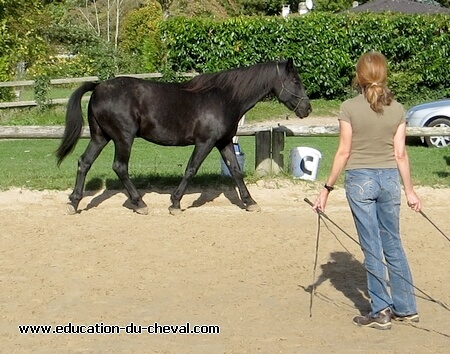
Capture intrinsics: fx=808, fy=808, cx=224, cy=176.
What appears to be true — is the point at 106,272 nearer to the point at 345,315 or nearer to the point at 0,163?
the point at 345,315

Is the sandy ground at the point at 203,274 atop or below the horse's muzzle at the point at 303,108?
below

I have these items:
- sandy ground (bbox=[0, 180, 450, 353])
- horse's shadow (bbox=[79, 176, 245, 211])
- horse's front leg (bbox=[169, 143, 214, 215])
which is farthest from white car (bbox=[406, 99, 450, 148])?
horse's front leg (bbox=[169, 143, 214, 215])

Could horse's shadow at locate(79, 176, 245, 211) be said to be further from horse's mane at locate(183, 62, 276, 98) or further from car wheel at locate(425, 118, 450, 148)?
car wheel at locate(425, 118, 450, 148)

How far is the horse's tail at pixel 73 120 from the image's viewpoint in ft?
31.5

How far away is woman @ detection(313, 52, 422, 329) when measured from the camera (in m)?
5.48

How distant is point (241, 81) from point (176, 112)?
0.86 meters

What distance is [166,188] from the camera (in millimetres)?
10672

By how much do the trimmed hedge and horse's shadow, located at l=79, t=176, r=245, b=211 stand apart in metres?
14.3

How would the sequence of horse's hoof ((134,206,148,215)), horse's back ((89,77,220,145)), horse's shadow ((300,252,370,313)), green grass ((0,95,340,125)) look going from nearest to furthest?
horse's shadow ((300,252,370,313)), horse's back ((89,77,220,145)), horse's hoof ((134,206,148,215)), green grass ((0,95,340,125))

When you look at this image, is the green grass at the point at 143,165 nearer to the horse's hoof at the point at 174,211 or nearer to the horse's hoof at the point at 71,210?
the horse's hoof at the point at 71,210

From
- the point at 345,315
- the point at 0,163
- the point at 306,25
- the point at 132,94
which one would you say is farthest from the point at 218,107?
the point at 306,25

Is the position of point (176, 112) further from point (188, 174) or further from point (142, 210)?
point (142, 210)

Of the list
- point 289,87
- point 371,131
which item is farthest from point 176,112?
point 371,131

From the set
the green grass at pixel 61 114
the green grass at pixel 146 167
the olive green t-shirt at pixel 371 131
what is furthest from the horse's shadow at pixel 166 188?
the green grass at pixel 61 114
